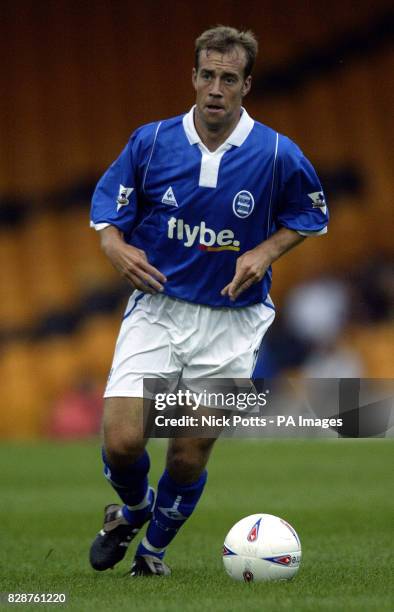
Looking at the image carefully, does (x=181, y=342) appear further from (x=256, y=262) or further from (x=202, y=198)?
(x=202, y=198)

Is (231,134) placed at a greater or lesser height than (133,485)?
greater

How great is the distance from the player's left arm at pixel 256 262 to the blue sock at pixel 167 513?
0.85m

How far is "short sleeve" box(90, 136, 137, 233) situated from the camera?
5.02m

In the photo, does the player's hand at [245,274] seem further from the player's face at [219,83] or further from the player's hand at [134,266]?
the player's face at [219,83]

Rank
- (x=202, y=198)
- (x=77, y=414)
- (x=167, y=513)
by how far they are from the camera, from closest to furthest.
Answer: (x=202, y=198), (x=167, y=513), (x=77, y=414)

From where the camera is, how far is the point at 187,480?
5.08 meters

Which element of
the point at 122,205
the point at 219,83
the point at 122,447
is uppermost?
the point at 219,83

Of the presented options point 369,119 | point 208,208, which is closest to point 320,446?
point 369,119

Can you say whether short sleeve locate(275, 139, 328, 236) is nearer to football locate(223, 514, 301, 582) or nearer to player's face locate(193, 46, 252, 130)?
player's face locate(193, 46, 252, 130)

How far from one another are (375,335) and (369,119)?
3.51m

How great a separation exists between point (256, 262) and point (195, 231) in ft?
1.01

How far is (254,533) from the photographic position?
470 cm

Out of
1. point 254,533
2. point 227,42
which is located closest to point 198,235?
point 227,42

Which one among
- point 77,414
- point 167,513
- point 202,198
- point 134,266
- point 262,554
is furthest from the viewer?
point 77,414
